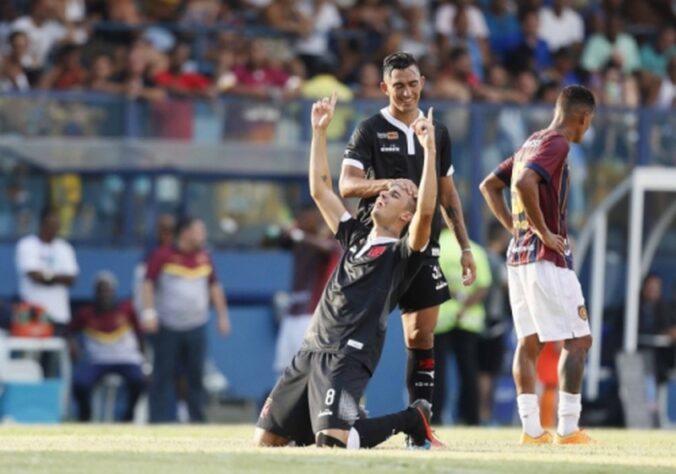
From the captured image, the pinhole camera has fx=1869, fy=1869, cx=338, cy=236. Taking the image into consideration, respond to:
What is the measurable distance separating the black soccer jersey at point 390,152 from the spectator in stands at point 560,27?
40.7 feet

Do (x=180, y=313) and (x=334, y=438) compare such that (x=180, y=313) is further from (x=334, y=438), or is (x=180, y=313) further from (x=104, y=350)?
(x=334, y=438)

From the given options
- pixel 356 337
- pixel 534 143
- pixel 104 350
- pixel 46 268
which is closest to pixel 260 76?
pixel 46 268

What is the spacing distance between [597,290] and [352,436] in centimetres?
1085

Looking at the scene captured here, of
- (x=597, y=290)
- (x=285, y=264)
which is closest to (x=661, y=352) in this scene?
(x=597, y=290)

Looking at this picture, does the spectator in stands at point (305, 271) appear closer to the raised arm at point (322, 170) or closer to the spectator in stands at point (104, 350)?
the spectator in stands at point (104, 350)

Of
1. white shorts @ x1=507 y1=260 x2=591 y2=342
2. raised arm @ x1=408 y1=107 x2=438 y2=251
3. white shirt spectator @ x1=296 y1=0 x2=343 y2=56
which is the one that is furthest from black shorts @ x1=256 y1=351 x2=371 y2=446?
white shirt spectator @ x1=296 y1=0 x2=343 y2=56

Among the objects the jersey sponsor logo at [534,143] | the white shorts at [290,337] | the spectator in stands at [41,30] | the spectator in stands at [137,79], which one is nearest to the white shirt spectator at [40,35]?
the spectator in stands at [41,30]

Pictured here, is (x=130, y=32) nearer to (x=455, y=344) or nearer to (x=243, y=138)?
(x=243, y=138)

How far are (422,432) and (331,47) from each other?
12097mm

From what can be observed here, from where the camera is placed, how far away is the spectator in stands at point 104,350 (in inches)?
748

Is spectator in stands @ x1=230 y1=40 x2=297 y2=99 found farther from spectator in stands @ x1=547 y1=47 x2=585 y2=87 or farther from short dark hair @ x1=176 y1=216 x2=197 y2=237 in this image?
spectator in stands @ x1=547 y1=47 x2=585 y2=87

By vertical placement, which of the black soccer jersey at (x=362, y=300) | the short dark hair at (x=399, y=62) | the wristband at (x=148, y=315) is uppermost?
the short dark hair at (x=399, y=62)

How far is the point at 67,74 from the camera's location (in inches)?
786

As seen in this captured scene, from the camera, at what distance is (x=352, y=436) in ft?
33.6
